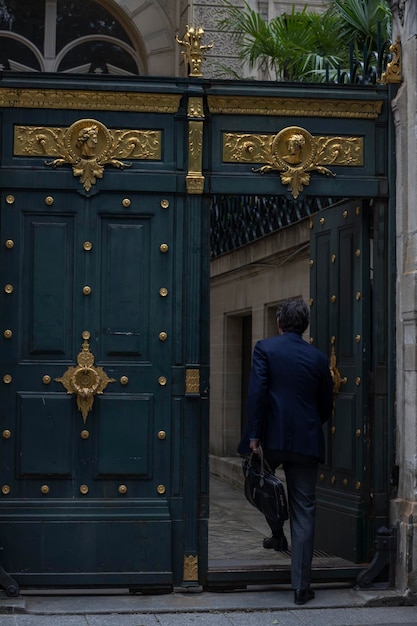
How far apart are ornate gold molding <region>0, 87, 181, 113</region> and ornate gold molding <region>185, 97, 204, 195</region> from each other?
123 mm

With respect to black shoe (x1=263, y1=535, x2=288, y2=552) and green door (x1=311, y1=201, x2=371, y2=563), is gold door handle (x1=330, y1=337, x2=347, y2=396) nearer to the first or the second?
green door (x1=311, y1=201, x2=371, y2=563)

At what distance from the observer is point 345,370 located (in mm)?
9711

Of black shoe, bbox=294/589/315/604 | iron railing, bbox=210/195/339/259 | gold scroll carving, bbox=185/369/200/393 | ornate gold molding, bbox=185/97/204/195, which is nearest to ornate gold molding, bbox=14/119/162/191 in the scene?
ornate gold molding, bbox=185/97/204/195

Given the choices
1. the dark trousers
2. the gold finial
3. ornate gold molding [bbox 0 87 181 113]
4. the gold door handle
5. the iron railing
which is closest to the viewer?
the dark trousers

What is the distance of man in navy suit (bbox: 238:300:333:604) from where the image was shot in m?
8.60

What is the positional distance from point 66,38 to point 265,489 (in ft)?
40.3

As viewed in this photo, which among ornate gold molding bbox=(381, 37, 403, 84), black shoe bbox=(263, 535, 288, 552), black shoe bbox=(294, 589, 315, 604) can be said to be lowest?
black shoe bbox=(294, 589, 315, 604)

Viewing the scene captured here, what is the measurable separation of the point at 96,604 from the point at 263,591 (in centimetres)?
121

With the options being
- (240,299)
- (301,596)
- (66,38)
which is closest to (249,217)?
(240,299)

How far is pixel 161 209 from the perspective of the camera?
907 centimetres

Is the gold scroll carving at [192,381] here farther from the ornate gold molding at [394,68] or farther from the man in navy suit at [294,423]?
the ornate gold molding at [394,68]

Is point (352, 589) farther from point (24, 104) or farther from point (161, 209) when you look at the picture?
point (24, 104)

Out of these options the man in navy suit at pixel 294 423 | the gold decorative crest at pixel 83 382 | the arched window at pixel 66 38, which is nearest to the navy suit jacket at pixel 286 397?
the man in navy suit at pixel 294 423

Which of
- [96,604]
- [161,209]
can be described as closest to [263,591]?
[96,604]
